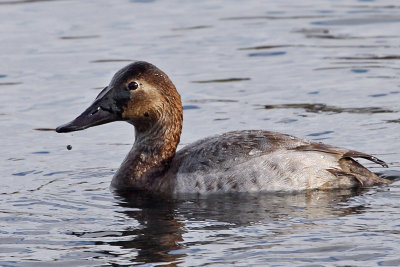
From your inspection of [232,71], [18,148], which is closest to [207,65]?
[232,71]

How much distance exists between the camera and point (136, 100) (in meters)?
10.8

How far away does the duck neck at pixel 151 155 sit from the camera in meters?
10.7

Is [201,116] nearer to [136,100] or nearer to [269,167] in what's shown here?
[136,100]

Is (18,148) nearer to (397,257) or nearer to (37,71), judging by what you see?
(37,71)

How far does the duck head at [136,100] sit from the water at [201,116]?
761mm

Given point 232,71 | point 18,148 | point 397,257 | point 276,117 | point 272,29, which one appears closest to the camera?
point 397,257

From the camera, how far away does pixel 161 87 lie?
10.8 meters

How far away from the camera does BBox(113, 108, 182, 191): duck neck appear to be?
35.1ft

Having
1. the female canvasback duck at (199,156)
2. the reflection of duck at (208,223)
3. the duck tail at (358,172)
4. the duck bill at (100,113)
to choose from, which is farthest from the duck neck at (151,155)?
the duck tail at (358,172)

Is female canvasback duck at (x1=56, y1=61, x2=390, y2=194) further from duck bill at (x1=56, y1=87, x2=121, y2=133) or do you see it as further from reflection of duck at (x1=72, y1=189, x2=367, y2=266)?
reflection of duck at (x1=72, y1=189, x2=367, y2=266)

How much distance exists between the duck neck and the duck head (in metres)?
0.07

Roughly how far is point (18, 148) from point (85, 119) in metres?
1.89

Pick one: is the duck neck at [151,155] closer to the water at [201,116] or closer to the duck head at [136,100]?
the duck head at [136,100]

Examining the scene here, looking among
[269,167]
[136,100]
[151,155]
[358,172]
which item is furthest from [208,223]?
[136,100]
